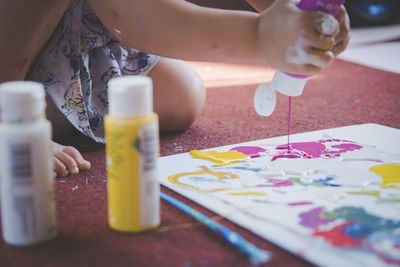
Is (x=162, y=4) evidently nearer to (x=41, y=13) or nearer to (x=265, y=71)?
(x=41, y=13)

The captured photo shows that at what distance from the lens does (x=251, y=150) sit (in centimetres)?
83

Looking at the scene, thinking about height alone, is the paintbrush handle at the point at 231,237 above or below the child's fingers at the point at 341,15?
below

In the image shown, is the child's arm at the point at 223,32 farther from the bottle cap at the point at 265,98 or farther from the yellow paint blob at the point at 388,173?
the yellow paint blob at the point at 388,173

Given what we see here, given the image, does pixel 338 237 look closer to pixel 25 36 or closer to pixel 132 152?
pixel 132 152

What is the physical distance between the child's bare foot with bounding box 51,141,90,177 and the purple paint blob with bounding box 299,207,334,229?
36 centimetres

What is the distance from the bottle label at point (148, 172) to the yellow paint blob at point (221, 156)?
228 mm

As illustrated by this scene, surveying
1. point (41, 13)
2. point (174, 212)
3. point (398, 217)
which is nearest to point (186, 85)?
point (41, 13)

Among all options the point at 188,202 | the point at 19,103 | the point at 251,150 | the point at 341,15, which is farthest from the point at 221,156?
the point at 19,103

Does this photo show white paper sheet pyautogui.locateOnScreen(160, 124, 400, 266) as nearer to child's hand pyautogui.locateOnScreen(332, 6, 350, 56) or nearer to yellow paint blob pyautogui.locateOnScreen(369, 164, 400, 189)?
yellow paint blob pyautogui.locateOnScreen(369, 164, 400, 189)

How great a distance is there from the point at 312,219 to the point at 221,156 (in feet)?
0.85

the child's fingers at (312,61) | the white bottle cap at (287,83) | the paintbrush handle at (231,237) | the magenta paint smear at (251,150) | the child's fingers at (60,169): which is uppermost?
the child's fingers at (312,61)

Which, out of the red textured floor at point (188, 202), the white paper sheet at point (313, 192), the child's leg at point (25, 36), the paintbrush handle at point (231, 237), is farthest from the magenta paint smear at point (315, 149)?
the child's leg at point (25, 36)

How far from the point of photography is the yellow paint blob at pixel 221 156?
78 centimetres

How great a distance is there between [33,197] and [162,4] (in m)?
0.32
